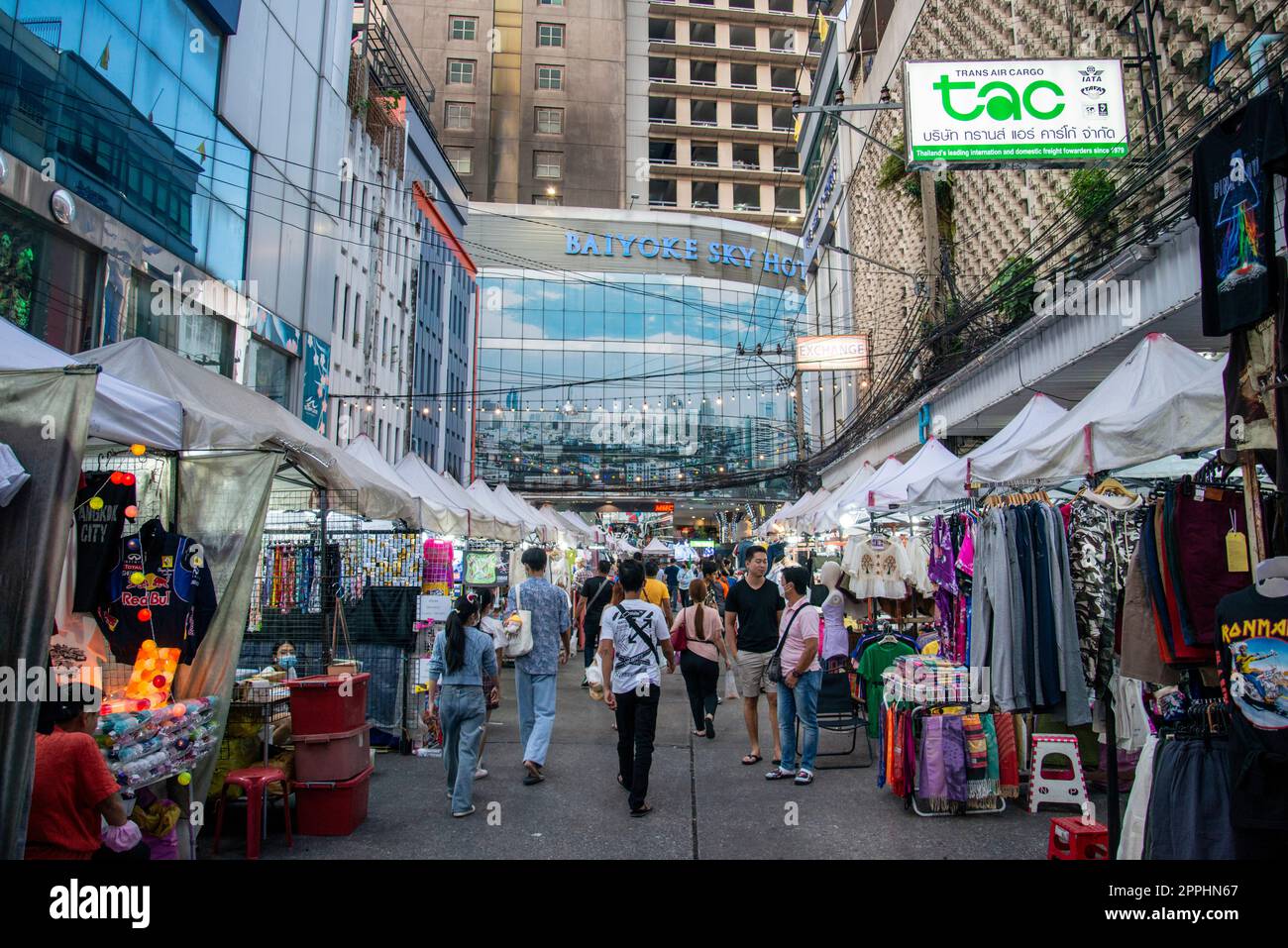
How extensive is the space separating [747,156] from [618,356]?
2443cm

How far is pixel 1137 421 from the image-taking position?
207 inches

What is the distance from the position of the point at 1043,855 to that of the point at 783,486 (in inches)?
2000

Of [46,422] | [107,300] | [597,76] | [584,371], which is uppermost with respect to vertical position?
[597,76]

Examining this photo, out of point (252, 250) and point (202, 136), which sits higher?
point (202, 136)

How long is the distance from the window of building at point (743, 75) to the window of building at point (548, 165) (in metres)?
15.8

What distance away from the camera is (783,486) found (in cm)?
5534

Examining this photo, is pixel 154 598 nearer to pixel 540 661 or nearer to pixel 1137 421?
pixel 540 661

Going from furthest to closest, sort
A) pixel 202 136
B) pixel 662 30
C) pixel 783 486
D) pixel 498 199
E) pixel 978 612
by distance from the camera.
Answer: pixel 662 30 → pixel 498 199 → pixel 783 486 → pixel 202 136 → pixel 978 612

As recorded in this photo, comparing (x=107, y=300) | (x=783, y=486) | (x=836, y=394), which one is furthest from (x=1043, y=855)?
(x=783, y=486)

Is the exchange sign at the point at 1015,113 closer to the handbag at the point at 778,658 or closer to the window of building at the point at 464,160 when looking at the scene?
the handbag at the point at 778,658

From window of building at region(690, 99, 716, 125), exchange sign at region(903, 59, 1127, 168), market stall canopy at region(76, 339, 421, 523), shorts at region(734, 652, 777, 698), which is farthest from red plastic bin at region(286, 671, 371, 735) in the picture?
window of building at region(690, 99, 716, 125)

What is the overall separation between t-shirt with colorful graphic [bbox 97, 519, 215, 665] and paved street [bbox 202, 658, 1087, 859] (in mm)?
1485

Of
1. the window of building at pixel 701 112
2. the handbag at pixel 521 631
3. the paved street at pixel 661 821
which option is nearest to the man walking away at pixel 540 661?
the handbag at pixel 521 631

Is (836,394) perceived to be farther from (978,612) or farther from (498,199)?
(498,199)
